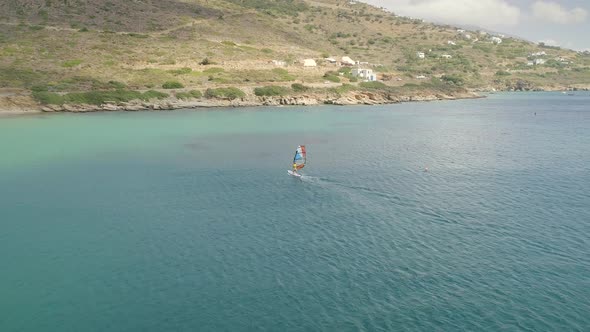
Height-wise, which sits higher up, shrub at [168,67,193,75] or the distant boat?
shrub at [168,67,193,75]

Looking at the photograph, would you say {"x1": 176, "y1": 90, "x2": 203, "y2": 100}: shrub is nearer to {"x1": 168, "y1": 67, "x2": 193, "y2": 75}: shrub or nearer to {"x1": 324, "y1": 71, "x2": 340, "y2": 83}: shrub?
{"x1": 168, "y1": 67, "x2": 193, "y2": 75}: shrub

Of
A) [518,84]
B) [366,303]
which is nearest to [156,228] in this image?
[366,303]

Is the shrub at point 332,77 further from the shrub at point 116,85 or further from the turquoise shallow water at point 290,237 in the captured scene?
the turquoise shallow water at point 290,237

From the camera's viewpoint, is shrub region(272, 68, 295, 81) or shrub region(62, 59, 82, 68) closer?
shrub region(62, 59, 82, 68)

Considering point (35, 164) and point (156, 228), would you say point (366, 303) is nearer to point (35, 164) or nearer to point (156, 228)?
point (156, 228)

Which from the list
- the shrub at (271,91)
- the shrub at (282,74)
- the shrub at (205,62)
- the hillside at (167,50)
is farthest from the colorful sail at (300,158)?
the shrub at (205,62)

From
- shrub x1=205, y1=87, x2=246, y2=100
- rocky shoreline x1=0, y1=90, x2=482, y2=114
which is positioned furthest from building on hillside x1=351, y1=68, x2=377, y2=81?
shrub x1=205, y1=87, x2=246, y2=100
